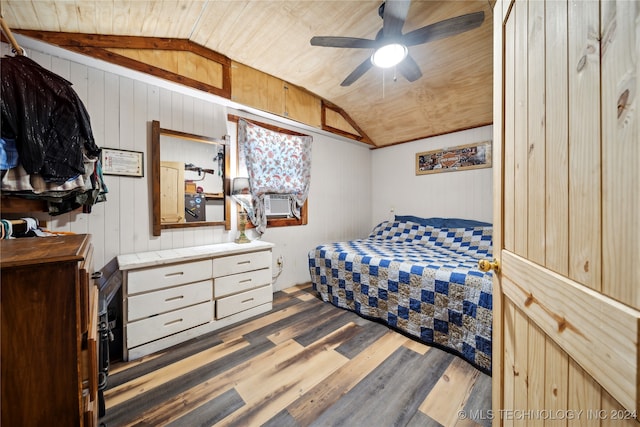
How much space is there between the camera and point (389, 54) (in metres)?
1.89

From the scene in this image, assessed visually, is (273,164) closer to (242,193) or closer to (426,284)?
(242,193)

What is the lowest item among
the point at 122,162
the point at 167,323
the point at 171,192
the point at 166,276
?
the point at 167,323

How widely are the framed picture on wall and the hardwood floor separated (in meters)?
2.48

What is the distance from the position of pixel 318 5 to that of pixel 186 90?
1412 mm

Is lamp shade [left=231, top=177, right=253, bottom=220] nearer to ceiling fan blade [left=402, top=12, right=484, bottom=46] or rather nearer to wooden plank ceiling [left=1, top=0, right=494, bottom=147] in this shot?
wooden plank ceiling [left=1, top=0, right=494, bottom=147]

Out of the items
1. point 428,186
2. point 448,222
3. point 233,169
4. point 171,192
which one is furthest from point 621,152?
point 428,186

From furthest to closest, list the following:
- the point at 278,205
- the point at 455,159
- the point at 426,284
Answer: the point at 455,159 < the point at 278,205 < the point at 426,284

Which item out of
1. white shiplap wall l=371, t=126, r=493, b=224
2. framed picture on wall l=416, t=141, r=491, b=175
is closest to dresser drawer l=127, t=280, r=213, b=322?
white shiplap wall l=371, t=126, r=493, b=224

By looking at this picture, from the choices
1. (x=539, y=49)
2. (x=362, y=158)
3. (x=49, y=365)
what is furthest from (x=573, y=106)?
(x=362, y=158)

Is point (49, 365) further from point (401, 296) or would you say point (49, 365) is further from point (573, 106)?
point (401, 296)

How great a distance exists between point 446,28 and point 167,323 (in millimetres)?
2990

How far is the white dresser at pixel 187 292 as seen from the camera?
5.80ft

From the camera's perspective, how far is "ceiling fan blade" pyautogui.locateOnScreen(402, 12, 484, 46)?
1.56m

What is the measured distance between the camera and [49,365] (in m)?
0.68
